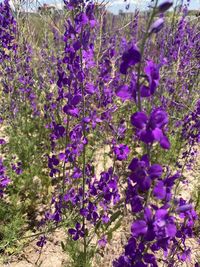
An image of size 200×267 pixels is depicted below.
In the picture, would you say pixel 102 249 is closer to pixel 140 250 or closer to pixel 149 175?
pixel 140 250

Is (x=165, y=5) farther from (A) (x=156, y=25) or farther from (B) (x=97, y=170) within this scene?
(B) (x=97, y=170)

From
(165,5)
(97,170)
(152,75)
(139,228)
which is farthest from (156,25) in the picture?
(97,170)

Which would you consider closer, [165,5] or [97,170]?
[165,5]

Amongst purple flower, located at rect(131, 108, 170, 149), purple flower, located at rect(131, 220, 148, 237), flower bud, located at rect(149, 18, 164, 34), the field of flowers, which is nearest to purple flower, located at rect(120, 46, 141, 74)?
the field of flowers

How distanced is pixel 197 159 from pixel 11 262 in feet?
11.1

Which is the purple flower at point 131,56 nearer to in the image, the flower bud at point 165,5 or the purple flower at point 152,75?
the purple flower at point 152,75

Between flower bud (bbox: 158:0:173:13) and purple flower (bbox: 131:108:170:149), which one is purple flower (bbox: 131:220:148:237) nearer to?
purple flower (bbox: 131:108:170:149)

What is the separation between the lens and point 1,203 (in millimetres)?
3596

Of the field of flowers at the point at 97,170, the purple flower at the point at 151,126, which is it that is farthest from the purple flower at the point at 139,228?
the purple flower at the point at 151,126

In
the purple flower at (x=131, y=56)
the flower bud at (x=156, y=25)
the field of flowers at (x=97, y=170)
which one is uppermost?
the flower bud at (x=156, y=25)

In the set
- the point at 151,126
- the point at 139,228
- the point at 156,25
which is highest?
the point at 156,25

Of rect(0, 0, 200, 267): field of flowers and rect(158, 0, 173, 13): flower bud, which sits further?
rect(0, 0, 200, 267): field of flowers

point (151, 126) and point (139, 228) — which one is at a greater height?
point (151, 126)

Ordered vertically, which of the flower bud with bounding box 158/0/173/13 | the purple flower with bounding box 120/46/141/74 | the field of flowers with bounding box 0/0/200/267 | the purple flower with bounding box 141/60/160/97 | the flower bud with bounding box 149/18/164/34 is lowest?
the field of flowers with bounding box 0/0/200/267
